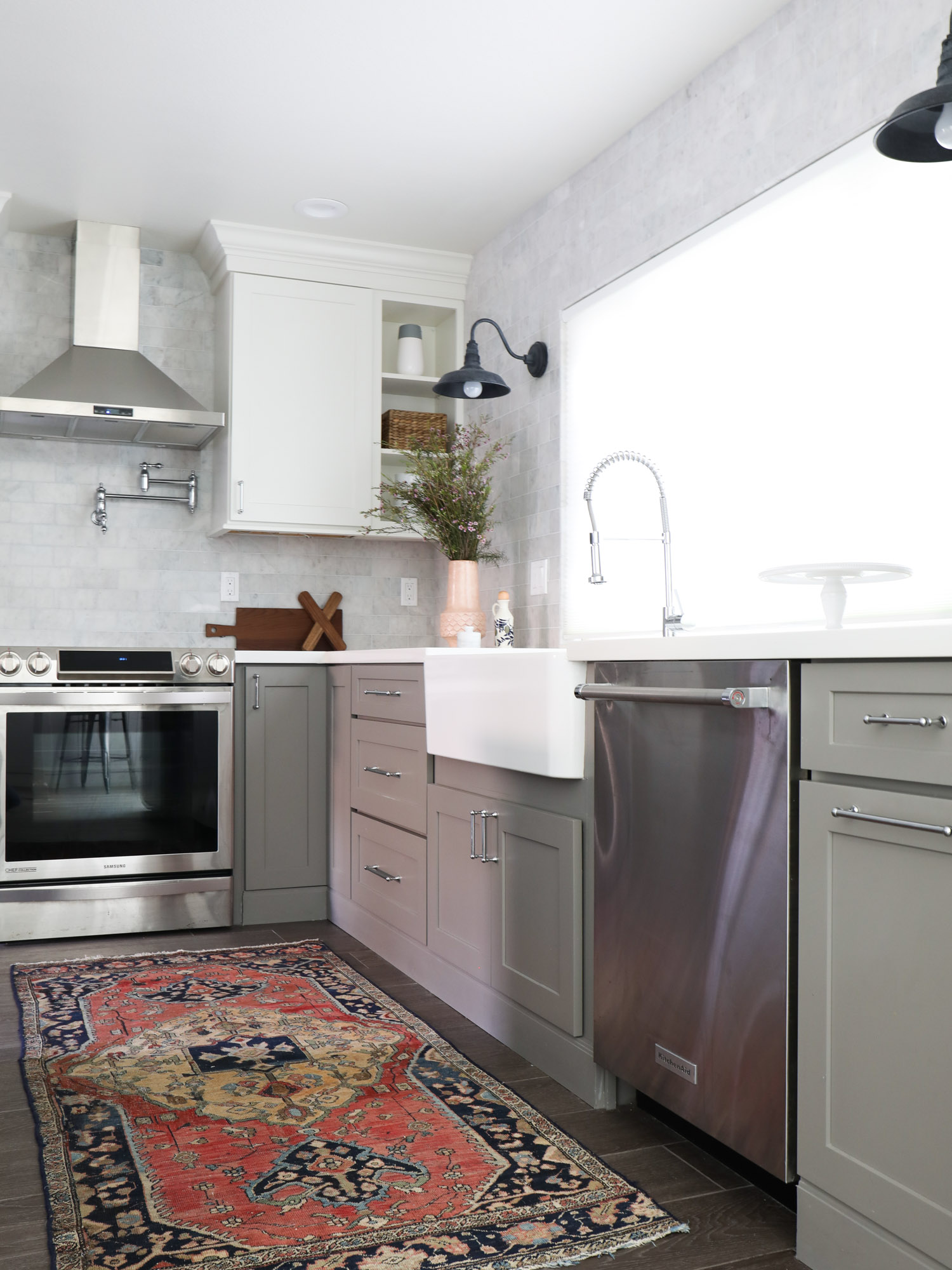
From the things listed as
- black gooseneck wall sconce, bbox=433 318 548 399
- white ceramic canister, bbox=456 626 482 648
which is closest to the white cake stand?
black gooseneck wall sconce, bbox=433 318 548 399

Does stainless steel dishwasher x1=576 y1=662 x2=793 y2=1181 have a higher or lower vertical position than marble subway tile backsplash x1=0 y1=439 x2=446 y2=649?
lower

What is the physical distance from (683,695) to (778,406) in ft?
3.71

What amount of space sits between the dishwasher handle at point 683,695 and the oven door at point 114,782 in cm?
191

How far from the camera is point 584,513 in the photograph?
3.52 meters

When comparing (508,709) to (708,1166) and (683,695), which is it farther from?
(708,1166)

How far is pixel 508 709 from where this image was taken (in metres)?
2.47

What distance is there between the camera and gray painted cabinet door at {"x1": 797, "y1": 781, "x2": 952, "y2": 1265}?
1379 mm

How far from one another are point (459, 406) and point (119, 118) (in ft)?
5.29

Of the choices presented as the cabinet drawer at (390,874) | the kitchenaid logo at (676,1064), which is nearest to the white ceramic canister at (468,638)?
the cabinet drawer at (390,874)

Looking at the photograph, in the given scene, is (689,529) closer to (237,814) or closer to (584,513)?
(584,513)

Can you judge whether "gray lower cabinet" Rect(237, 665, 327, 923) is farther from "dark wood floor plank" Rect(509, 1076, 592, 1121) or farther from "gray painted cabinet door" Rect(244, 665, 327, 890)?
"dark wood floor plank" Rect(509, 1076, 592, 1121)

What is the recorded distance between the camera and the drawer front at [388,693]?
3.10m

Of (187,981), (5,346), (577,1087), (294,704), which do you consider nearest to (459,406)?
(294,704)

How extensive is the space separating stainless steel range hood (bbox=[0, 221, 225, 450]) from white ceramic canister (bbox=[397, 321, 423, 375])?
0.76 metres
